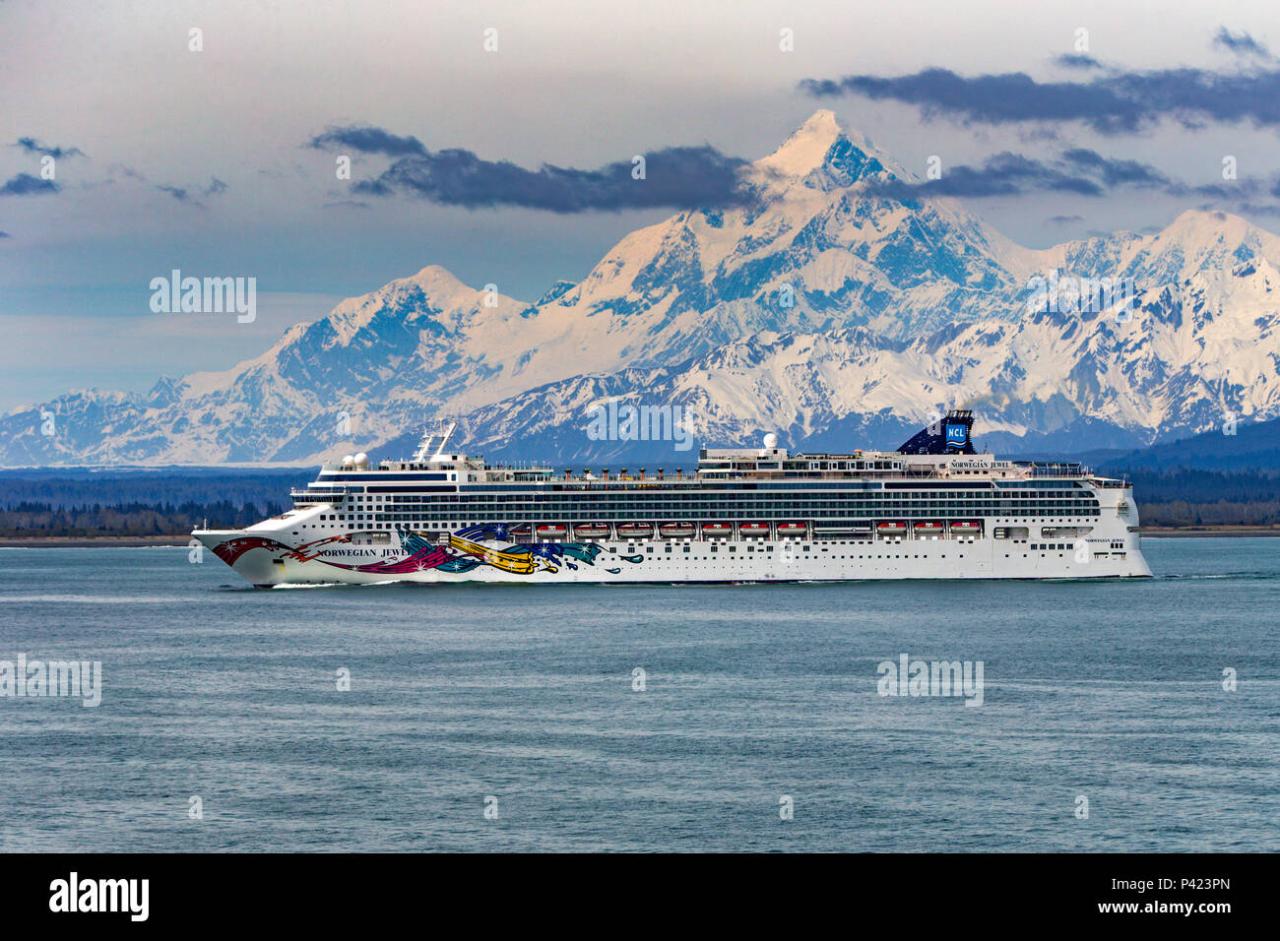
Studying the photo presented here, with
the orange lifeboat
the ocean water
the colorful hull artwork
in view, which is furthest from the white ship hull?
the ocean water

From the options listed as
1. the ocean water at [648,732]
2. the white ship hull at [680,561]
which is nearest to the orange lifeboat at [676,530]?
the white ship hull at [680,561]

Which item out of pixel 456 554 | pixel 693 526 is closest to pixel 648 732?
pixel 456 554

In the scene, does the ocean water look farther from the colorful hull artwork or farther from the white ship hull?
the white ship hull

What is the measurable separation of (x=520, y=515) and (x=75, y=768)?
5977 cm

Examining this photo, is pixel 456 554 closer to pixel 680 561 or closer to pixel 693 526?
pixel 680 561

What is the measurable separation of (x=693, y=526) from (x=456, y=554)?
13.3 m

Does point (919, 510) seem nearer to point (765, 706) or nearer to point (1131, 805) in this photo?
point (765, 706)

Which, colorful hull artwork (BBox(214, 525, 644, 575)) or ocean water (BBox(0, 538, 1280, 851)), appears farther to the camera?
colorful hull artwork (BBox(214, 525, 644, 575))

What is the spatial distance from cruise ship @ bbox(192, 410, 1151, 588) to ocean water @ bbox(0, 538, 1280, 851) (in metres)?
12.9

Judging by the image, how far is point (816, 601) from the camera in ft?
316

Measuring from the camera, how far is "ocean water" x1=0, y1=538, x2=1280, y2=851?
41656 millimetres

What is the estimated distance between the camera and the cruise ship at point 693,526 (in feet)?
350

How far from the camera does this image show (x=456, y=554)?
352ft
